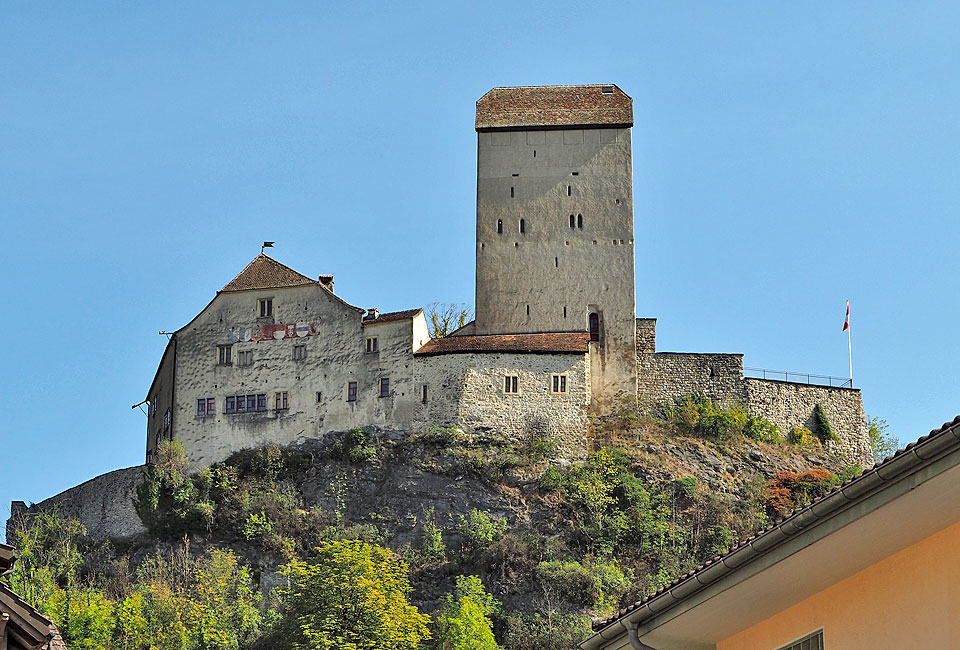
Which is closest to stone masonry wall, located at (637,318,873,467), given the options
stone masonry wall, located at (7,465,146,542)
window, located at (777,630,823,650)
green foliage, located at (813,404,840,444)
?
green foliage, located at (813,404,840,444)

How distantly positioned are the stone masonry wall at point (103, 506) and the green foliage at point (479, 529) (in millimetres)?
12874

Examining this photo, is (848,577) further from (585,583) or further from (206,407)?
(206,407)

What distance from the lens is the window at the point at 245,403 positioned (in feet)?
210

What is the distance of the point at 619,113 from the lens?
2788 inches

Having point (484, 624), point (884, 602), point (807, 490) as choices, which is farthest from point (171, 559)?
point (884, 602)

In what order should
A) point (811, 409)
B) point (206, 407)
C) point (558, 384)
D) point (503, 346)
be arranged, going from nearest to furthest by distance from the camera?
point (558, 384)
point (503, 346)
point (206, 407)
point (811, 409)

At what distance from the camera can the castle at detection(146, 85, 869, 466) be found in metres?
62.4

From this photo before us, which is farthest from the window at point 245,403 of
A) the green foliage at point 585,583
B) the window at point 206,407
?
the green foliage at point 585,583

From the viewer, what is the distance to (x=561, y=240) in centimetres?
6762

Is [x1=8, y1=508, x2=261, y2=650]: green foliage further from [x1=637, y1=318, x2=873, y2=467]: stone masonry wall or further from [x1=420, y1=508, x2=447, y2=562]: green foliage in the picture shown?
[x1=637, y1=318, x2=873, y2=467]: stone masonry wall

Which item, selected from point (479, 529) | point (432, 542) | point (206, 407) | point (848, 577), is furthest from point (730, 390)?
point (848, 577)

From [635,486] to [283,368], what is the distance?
49.2 ft

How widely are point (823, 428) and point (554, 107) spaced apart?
1851 centimetres

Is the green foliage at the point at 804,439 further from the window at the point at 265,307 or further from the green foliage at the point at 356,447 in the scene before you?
the window at the point at 265,307
